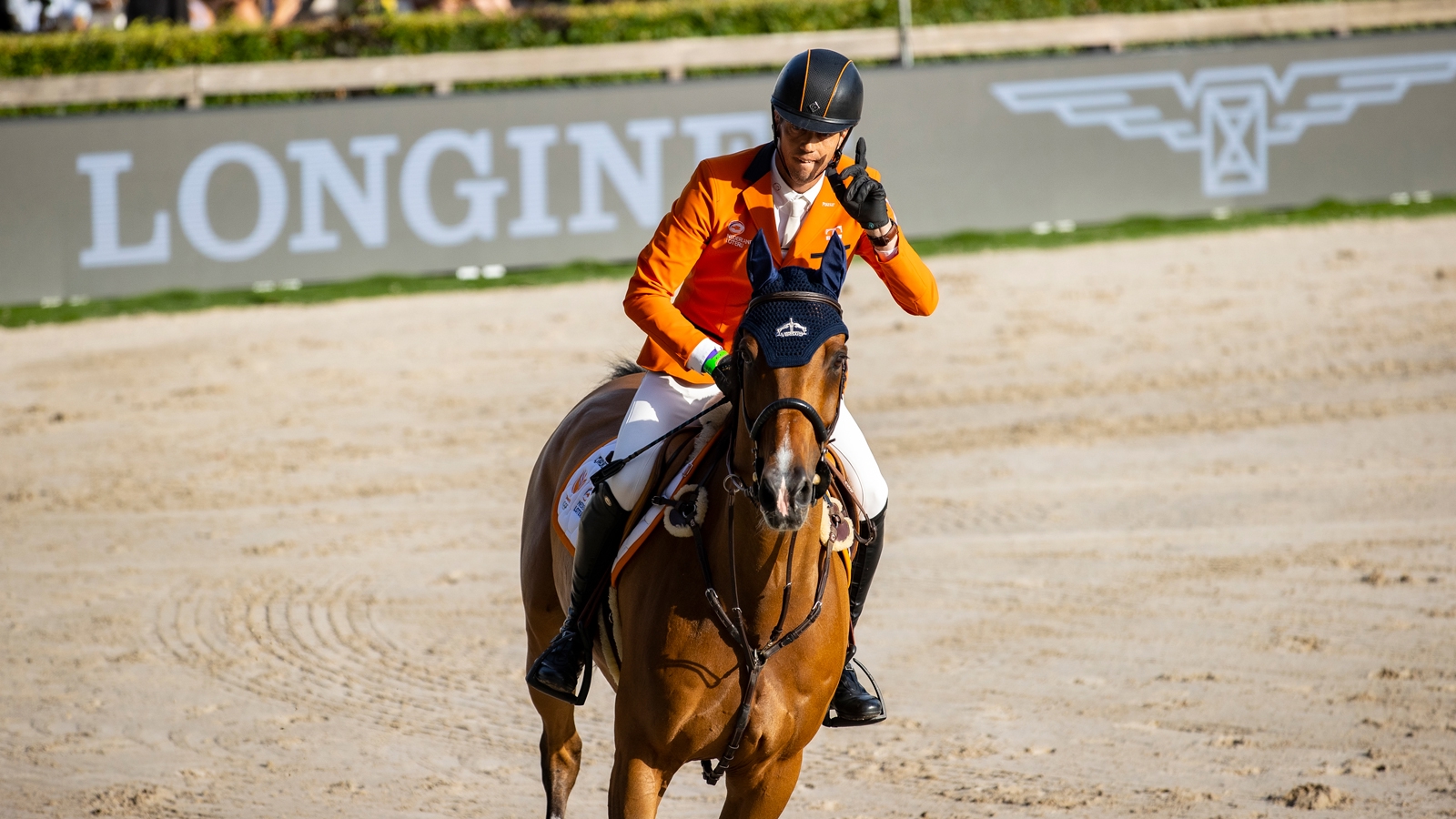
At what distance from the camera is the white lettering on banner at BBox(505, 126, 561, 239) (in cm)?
1507

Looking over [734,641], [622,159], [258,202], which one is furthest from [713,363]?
[258,202]

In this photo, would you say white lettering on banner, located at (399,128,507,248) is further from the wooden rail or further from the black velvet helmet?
the black velvet helmet

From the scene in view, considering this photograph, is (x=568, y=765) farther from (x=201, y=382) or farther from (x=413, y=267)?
(x=413, y=267)

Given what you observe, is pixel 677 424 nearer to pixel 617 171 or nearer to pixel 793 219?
pixel 793 219

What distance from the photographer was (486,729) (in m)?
6.48

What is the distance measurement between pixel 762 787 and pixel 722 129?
11634mm

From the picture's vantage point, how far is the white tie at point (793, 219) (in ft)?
14.9

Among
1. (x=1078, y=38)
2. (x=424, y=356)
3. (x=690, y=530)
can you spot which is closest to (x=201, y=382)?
(x=424, y=356)

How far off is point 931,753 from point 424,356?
7857 mm

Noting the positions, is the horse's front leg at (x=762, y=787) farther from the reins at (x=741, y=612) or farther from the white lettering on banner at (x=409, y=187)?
the white lettering on banner at (x=409, y=187)

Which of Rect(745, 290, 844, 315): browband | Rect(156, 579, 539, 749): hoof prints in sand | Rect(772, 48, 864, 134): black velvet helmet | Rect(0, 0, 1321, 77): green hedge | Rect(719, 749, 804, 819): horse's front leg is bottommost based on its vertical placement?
Rect(156, 579, 539, 749): hoof prints in sand

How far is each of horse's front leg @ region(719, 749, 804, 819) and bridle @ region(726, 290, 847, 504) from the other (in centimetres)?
101

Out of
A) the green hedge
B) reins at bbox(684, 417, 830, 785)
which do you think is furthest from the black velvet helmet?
the green hedge

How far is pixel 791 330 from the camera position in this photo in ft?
12.0
